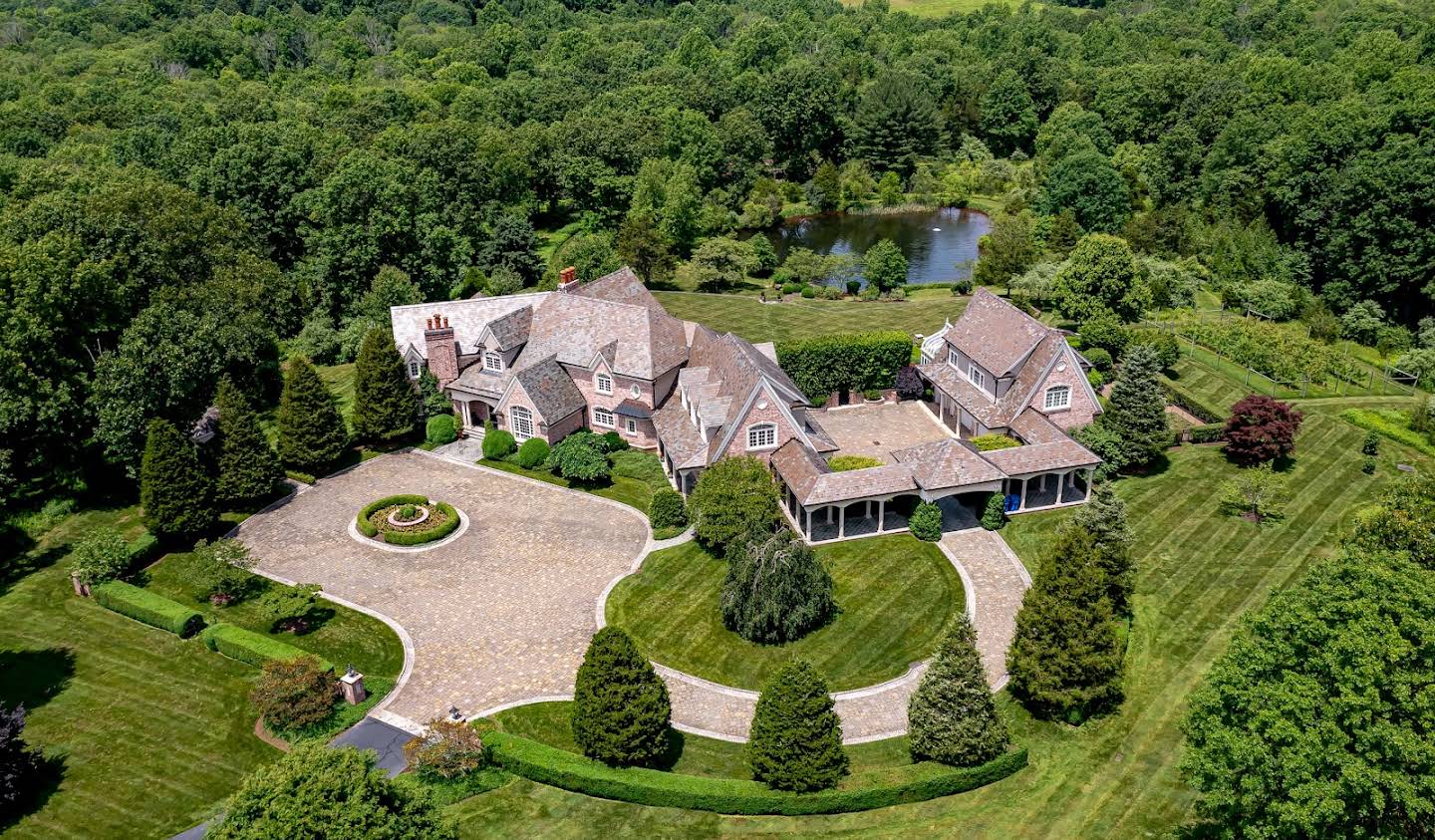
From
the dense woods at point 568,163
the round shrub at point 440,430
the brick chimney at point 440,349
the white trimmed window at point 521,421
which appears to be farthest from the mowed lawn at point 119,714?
the brick chimney at point 440,349

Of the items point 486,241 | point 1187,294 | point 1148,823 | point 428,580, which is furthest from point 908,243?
point 1148,823

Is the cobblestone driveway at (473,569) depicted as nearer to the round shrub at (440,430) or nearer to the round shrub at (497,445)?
the round shrub at (497,445)

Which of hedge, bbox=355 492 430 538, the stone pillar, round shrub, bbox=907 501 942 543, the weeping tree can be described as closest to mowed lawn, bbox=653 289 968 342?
round shrub, bbox=907 501 942 543

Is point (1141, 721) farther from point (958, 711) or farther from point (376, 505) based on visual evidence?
point (376, 505)

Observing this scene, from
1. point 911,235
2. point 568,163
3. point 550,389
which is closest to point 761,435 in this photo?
point 550,389

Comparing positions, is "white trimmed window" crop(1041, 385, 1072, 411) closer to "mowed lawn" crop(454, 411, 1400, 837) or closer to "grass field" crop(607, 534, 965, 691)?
"mowed lawn" crop(454, 411, 1400, 837)
